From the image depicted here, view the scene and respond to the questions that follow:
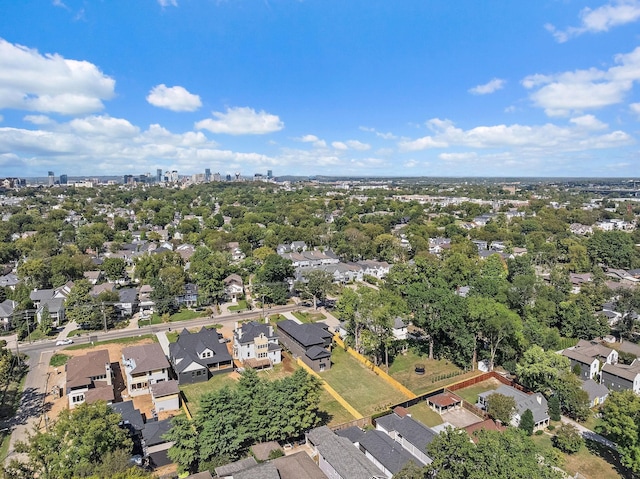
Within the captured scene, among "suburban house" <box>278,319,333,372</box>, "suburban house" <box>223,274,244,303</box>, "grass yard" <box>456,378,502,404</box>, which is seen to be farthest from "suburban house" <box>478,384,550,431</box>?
"suburban house" <box>223,274,244,303</box>

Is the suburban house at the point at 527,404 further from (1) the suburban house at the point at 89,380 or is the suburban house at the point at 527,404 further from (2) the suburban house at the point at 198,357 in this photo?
(1) the suburban house at the point at 89,380

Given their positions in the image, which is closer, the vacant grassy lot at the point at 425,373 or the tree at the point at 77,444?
the tree at the point at 77,444

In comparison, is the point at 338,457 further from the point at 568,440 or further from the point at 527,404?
the point at 527,404

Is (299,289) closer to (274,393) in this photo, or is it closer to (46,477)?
(274,393)

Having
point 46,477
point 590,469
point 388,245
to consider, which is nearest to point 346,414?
point 590,469

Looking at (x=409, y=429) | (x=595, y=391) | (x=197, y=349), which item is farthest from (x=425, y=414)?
(x=197, y=349)

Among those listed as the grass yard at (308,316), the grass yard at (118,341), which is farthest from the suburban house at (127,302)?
the grass yard at (308,316)
